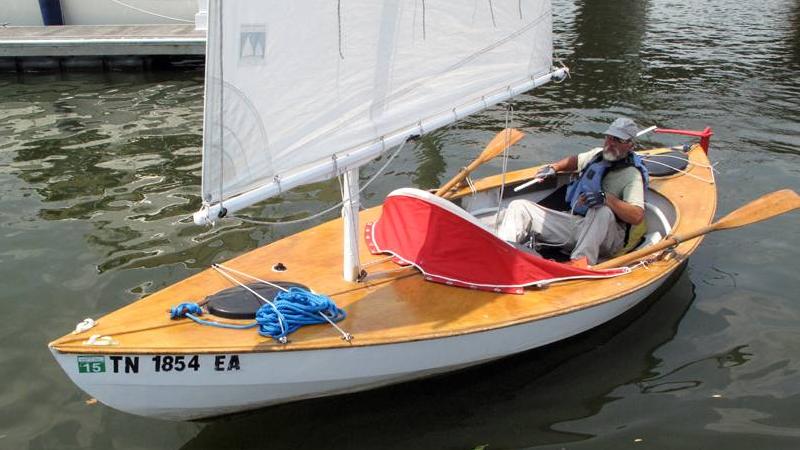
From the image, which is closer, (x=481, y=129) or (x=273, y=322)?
(x=273, y=322)

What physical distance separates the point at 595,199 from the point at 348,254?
2433 millimetres

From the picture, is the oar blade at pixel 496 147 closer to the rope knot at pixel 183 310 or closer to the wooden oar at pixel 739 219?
the wooden oar at pixel 739 219

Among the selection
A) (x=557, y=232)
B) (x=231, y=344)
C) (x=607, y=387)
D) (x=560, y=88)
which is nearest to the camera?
(x=231, y=344)

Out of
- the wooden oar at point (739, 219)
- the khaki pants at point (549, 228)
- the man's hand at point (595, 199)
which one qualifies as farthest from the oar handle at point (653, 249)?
the man's hand at point (595, 199)

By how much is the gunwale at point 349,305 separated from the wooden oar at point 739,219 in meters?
0.15

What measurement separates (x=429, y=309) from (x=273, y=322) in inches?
49.4

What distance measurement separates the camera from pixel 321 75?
463 centimetres

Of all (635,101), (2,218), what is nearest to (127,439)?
(2,218)

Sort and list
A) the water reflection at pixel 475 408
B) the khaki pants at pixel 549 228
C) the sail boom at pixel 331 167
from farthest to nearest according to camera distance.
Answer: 1. the khaki pants at pixel 549 228
2. the water reflection at pixel 475 408
3. the sail boom at pixel 331 167

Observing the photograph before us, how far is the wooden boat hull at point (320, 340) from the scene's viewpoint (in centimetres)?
465

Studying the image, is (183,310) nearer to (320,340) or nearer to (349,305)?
(320,340)

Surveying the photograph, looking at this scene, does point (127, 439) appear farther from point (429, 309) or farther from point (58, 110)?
point (58, 110)

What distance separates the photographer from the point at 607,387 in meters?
6.12

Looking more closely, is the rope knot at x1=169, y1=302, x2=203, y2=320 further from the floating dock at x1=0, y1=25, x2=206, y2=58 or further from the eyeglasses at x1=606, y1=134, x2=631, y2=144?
the floating dock at x1=0, y1=25, x2=206, y2=58
